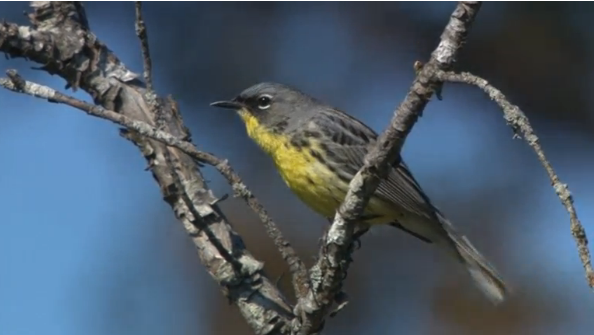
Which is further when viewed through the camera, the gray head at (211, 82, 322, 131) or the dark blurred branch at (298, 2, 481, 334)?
the gray head at (211, 82, 322, 131)

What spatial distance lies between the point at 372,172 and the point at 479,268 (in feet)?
4.92

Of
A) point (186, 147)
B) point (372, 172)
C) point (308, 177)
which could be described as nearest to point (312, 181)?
point (308, 177)

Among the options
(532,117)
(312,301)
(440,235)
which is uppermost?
(532,117)

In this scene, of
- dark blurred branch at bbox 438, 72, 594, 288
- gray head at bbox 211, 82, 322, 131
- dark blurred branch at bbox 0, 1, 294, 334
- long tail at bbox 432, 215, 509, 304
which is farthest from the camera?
gray head at bbox 211, 82, 322, 131

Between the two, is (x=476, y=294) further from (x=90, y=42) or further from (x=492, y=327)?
(x=90, y=42)

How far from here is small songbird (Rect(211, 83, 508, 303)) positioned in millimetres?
4340

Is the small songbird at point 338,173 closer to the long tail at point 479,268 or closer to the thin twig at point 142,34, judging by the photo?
the long tail at point 479,268

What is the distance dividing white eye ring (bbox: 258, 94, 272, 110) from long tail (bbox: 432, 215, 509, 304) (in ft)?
2.88

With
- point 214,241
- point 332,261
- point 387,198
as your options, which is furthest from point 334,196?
point 332,261

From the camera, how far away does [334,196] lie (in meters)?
4.30

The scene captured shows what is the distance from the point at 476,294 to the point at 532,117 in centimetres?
130

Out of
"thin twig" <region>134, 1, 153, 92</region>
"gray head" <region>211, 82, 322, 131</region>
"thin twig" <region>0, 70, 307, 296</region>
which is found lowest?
"thin twig" <region>0, 70, 307, 296</region>

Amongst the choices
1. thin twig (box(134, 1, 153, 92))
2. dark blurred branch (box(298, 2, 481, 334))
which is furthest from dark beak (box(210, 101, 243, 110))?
dark blurred branch (box(298, 2, 481, 334))

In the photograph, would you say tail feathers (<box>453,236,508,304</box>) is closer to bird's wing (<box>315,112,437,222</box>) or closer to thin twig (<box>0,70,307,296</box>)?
bird's wing (<box>315,112,437,222</box>)
